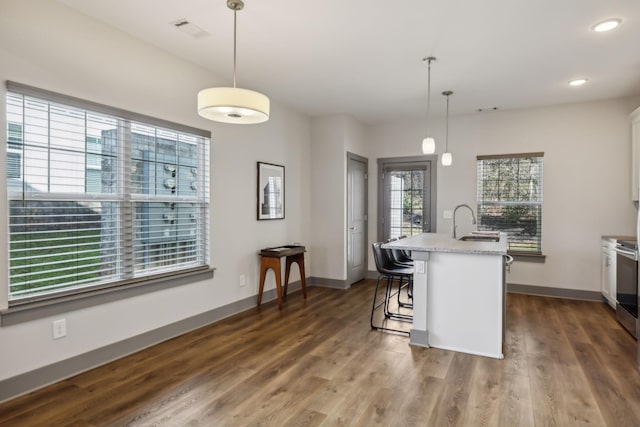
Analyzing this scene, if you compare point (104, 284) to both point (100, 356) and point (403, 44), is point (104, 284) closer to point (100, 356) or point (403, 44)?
point (100, 356)

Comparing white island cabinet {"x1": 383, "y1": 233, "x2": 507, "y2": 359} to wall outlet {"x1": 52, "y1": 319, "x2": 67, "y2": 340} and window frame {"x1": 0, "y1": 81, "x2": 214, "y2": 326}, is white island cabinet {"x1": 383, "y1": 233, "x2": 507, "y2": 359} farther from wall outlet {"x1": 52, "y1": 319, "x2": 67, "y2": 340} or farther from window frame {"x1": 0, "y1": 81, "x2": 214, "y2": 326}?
wall outlet {"x1": 52, "y1": 319, "x2": 67, "y2": 340}

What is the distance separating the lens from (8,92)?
2.37 meters

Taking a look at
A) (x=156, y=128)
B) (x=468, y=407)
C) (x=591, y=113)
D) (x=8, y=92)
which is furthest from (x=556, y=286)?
(x=8, y=92)

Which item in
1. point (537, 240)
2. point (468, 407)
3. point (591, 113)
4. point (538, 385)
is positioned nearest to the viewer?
point (468, 407)

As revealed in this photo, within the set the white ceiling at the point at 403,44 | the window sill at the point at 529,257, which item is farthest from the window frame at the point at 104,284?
the window sill at the point at 529,257

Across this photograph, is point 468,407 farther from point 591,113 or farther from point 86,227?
point 591,113

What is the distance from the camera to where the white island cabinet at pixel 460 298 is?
3.05 metres

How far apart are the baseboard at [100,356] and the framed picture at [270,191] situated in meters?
1.22

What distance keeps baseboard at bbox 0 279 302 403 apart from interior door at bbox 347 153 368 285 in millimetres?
2199

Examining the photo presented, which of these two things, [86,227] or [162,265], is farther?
[162,265]

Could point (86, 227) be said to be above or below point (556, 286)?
above

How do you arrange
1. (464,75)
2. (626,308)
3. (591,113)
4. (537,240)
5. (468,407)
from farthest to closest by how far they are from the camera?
(537,240) < (591,113) < (464,75) < (626,308) < (468,407)

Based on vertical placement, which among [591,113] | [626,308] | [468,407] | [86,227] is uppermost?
[591,113]

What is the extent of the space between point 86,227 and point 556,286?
5636 millimetres
